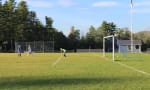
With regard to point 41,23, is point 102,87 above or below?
below

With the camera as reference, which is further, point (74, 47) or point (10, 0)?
point (74, 47)

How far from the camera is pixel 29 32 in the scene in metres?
119

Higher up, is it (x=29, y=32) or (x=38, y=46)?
(x=29, y=32)

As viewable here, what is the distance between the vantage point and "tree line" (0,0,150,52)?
11444 centimetres

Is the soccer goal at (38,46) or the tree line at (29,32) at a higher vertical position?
the tree line at (29,32)

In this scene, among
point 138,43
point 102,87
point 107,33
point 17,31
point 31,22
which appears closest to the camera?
point 102,87

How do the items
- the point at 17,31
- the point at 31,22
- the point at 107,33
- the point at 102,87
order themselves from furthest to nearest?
the point at 107,33, the point at 31,22, the point at 17,31, the point at 102,87

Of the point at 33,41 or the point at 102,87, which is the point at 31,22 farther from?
the point at 102,87

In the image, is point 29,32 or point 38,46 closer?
point 38,46

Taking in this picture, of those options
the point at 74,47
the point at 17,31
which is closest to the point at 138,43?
the point at 74,47

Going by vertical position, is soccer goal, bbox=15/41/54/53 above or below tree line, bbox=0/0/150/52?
below

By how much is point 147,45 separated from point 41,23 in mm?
35914

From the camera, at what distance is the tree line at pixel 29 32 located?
375ft

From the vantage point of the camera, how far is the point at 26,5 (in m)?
122
